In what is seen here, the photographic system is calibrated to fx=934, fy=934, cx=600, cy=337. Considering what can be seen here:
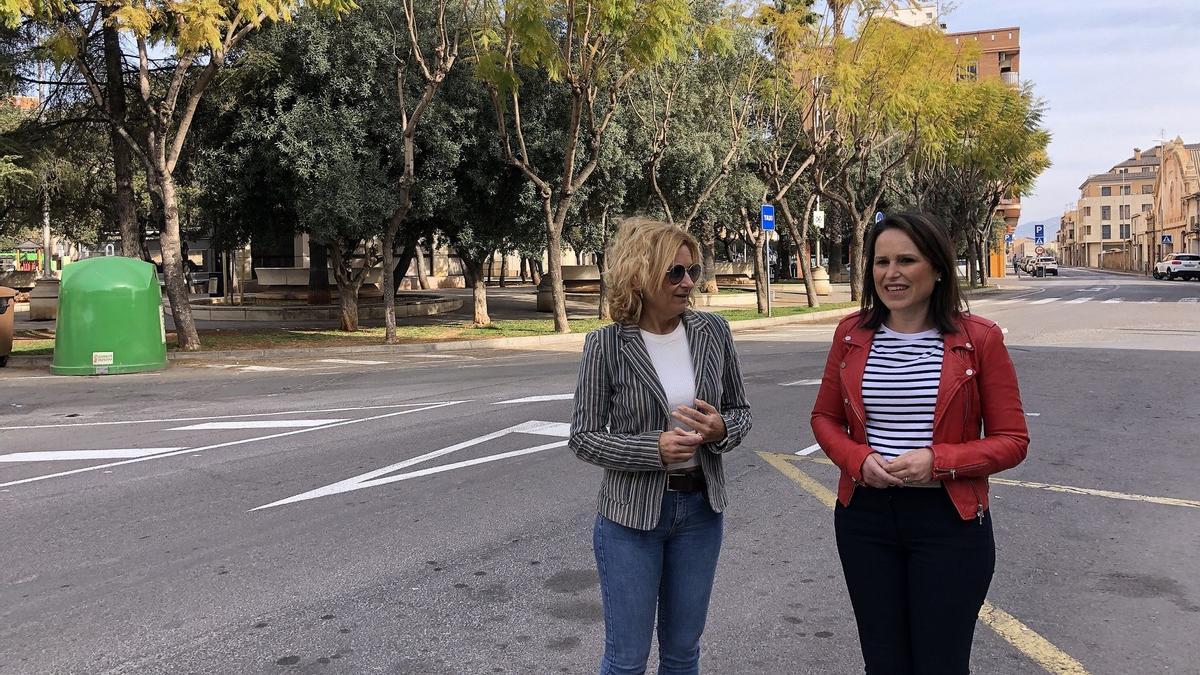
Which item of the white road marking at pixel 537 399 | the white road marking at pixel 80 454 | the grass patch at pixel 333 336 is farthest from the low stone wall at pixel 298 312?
the white road marking at pixel 80 454

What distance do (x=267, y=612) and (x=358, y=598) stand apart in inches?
16.1

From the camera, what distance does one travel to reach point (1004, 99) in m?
34.6

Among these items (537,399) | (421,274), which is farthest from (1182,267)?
(537,399)

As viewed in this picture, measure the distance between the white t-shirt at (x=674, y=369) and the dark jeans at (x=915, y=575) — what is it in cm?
54

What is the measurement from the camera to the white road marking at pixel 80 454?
26.2 feet

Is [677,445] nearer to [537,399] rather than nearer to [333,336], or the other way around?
[537,399]

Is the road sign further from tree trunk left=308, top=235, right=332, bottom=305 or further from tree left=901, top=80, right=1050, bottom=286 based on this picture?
tree trunk left=308, top=235, right=332, bottom=305

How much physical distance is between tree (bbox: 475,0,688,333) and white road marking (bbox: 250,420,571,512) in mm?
10100

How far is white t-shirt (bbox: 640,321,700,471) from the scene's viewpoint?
2.77 metres

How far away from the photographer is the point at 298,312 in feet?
91.4

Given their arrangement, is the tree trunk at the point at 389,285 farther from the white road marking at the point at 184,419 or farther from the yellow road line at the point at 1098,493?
the yellow road line at the point at 1098,493

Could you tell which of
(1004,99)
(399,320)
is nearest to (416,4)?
(399,320)

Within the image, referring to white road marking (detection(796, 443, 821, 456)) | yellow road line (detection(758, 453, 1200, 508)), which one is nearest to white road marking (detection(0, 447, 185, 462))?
white road marking (detection(796, 443, 821, 456))

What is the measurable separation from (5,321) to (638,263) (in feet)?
54.7
